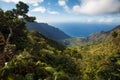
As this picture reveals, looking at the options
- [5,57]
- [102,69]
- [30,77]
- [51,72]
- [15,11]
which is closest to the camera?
[30,77]

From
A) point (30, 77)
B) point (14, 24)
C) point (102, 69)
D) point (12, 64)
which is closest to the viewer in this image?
point (30, 77)

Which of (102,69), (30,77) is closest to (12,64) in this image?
(30,77)

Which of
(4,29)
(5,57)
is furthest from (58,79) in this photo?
(4,29)

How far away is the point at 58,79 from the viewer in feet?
61.6

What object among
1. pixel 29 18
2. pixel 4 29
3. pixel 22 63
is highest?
pixel 29 18

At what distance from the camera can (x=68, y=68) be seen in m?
32.6

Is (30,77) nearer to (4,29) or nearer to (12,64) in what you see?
(12,64)

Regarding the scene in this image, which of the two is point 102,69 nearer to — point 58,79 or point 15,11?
point 58,79

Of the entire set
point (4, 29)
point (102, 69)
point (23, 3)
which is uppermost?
point (23, 3)

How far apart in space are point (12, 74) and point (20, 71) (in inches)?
67.0

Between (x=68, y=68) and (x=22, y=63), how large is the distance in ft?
41.7

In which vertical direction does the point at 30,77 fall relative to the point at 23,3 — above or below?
below

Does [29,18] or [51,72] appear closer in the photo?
[51,72]

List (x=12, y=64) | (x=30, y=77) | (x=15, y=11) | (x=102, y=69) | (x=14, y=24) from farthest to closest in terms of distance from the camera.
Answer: (x=15, y=11), (x=14, y=24), (x=102, y=69), (x=12, y=64), (x=30, y=77)
